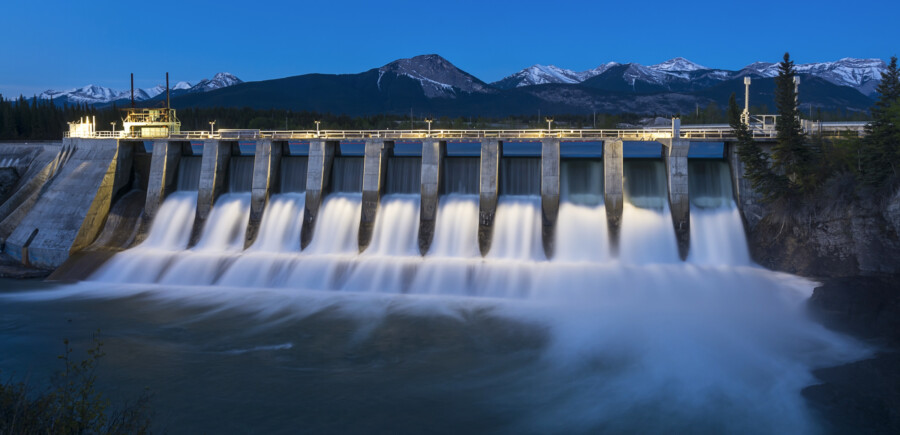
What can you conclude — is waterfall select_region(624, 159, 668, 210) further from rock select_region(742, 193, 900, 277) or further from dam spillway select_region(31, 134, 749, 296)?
rock select_region(742, 193, 900, 277)

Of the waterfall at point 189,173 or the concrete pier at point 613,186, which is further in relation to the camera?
the waterfall at point 189,173

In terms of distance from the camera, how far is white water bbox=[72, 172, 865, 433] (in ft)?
68.8

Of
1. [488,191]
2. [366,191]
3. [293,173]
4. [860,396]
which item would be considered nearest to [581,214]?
[488,191]

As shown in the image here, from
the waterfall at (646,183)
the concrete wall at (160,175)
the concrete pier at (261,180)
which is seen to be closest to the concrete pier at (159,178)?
A: the concrete wall at (160,175)

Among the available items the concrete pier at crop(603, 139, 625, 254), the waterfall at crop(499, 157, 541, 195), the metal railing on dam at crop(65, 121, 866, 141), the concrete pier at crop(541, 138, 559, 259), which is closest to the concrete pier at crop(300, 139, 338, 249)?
the metal railing on dam at crop(65, 121, 866, 141)

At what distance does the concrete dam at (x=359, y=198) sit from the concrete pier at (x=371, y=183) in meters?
0.07

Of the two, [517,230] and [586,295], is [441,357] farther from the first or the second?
[517,230]

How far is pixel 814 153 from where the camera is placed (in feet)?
111

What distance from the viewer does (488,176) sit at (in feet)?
123

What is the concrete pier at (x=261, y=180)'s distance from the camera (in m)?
39.7

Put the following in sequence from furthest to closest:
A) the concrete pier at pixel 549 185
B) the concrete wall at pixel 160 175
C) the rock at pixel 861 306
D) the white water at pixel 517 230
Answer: the concrete wall at pixel 160 175 → the concrete pier at pixel 549 185 → the white water at pixel 517 230 → the rock at pixel 861 306

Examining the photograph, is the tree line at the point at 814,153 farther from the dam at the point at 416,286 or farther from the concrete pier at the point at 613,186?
the concrete pier at the point at 613,186

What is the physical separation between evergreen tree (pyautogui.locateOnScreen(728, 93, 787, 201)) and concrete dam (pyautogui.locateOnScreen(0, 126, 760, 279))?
4.33 feet

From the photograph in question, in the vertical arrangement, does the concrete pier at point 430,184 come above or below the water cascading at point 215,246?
above
